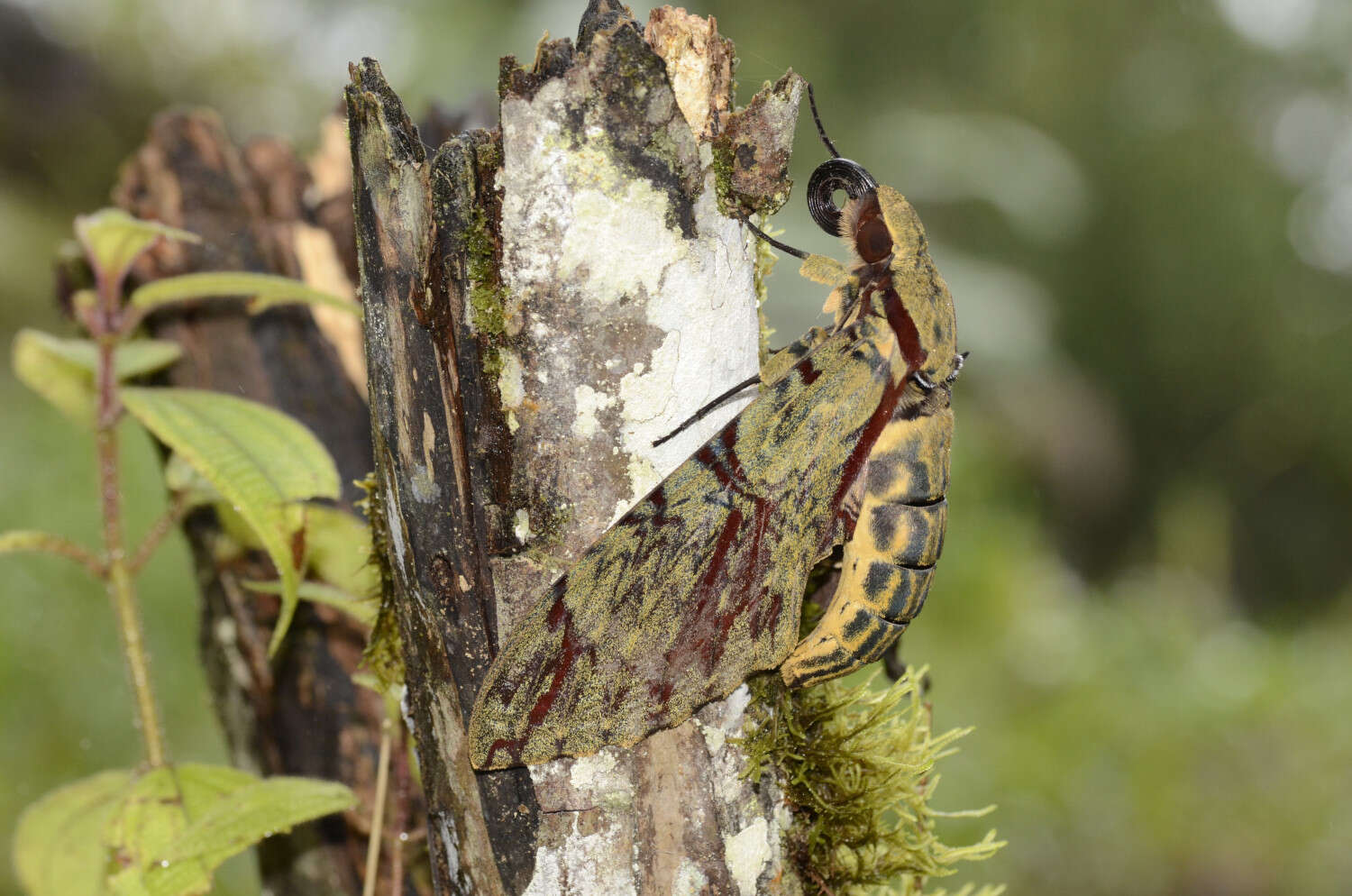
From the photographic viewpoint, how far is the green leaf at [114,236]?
4.10ft

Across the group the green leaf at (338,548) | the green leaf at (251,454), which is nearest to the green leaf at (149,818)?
the green leaf at (251,454)

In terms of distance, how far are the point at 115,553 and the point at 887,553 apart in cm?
111

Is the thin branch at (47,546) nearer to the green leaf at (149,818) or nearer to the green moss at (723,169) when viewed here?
the green leaf at (149,818)

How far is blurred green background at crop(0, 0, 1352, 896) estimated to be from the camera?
461cm

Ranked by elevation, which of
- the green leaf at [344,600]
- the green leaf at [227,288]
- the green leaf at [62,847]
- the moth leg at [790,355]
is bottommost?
the green leaf at [62,847]

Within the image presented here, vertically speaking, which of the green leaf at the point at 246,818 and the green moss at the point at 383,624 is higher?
the green moss at the point at 383,624

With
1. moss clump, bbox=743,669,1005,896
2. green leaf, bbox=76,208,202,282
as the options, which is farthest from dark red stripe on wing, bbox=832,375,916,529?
green leaf, bbox=76,208,202,282

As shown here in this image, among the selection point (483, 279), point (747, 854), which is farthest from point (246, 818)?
point (483, 279)

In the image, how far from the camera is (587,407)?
888 millimetres

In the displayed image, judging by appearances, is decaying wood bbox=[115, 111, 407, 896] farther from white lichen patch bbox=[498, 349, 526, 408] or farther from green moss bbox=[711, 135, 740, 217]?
green moss bbox=[711, 135, 740, 217]

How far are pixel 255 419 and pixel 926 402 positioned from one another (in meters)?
0.87

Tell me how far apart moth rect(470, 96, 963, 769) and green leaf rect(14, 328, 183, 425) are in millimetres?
947

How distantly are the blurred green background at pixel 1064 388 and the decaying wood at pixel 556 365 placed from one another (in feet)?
2.53

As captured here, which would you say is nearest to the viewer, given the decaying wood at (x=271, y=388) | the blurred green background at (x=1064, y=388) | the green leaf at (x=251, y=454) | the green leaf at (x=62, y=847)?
the green leaf at (x=251, y=454)
